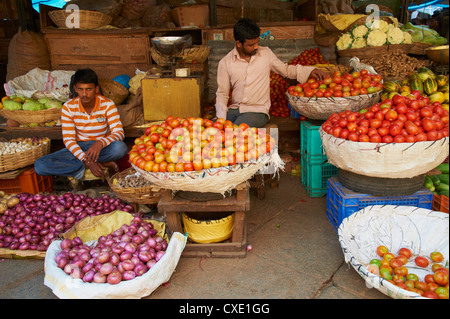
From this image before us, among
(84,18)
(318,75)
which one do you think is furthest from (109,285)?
(84,18)

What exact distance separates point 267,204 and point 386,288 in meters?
1.75

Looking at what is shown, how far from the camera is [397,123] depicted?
2549 mm

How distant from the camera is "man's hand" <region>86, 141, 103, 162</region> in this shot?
3699 mm

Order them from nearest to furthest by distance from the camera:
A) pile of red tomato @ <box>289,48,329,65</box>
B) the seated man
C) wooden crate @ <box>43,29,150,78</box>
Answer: the seated man < pile of red tomato @ <box>289,48,329,65</box> < wooden crate @ <box>43,29,150,78</box>

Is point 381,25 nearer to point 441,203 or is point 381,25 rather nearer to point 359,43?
point 359,43

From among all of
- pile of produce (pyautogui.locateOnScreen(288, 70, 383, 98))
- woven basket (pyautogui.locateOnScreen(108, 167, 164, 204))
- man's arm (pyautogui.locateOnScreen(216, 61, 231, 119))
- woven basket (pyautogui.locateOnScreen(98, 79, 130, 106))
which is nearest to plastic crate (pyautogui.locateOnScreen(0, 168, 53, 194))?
woven basket (pyautogui.locateOnScreen(108, 167, 164, 204))

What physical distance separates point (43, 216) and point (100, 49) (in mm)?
3434

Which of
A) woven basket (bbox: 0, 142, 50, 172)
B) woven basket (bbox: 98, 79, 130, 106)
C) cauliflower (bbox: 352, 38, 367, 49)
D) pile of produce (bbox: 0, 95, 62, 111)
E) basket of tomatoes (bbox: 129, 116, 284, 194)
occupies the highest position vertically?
cauliflower (bbox: 352, 38, 367, 49)

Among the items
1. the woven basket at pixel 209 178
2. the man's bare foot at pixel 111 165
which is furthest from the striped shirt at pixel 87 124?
the woven basket at pixel 209 178

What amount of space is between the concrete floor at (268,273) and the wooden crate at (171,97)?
63.8 inches

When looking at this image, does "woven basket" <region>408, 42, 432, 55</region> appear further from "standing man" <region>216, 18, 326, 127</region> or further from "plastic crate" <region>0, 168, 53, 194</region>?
"plastic crate" <region>0, 168, 53, 194</region>

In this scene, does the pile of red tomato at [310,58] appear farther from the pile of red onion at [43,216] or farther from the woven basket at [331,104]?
the pile of red onion at [43,216]

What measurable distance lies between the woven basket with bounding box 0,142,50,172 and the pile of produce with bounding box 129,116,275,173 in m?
1.74

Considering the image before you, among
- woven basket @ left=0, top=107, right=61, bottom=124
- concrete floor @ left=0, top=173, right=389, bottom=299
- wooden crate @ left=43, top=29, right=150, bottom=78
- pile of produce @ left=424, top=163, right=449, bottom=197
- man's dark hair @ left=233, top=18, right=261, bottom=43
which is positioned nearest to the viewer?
concrete floor @ left=0, top=173, right=389, bottom=299
